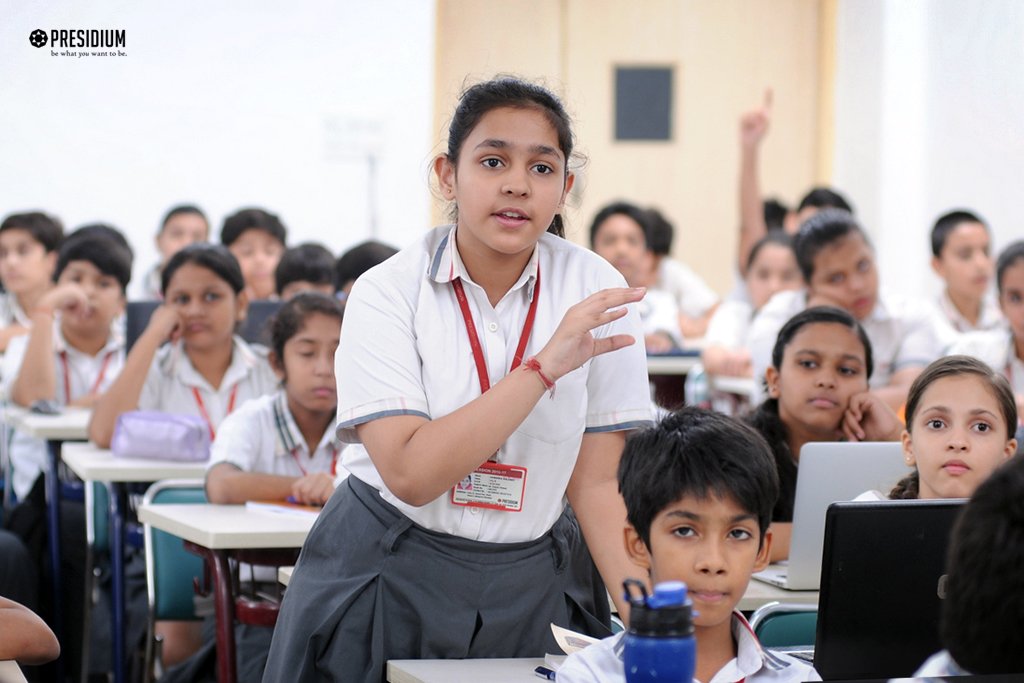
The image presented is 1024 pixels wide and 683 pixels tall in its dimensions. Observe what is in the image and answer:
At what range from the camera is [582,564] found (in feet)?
6.74

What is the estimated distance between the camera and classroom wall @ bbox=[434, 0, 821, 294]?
8.31 m

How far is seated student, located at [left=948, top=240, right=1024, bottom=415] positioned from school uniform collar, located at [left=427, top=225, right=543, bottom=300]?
2.56 metres

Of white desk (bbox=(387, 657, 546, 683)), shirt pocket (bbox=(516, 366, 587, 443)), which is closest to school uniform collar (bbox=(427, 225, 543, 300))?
shirt pocket (bbox=(516, 366, 587, 443))

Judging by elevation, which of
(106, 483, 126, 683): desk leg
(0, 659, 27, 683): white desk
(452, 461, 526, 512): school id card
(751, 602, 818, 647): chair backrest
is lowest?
(106, 483, 126, 683): desk leg

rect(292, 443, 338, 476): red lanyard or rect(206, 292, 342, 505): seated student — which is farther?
rect(292, 443, 338, 476): red lanyard

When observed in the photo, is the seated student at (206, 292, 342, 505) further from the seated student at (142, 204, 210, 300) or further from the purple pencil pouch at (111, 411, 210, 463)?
the seated student at (142, 204, 210, 300)

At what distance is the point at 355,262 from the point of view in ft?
13.9

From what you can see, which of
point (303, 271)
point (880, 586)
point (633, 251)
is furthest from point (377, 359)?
point (633, 251)

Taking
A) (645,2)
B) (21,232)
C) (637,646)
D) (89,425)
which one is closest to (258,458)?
(89,425)

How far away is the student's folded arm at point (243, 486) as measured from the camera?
9.83 ft

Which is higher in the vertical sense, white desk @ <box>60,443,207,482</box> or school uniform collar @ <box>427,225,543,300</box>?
school uniform collar @ <box>427,225,543,300</box>

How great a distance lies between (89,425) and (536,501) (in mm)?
2280

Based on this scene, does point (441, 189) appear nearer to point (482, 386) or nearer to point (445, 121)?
point (445, 121)

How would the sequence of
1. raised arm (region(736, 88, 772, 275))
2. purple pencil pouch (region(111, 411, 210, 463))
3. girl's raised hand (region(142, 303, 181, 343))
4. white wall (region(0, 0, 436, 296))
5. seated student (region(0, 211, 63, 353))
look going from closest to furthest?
purple pencil pouch (region(111, 411, 210, 463))
girl's raised hand (region(142, 303, 181, 343))
seated student (region(0, 211, 63, 353))
raised arm (region(736, 88, 772, 275))
white wall (region(0, 0, 436, 296))
